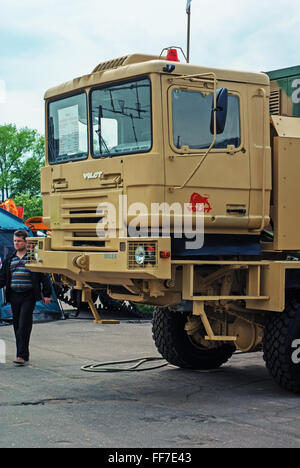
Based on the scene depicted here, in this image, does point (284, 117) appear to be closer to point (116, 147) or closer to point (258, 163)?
point (258, 163)

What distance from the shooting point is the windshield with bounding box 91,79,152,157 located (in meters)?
7.98

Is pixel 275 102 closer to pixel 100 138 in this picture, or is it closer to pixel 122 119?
pixel 122 119

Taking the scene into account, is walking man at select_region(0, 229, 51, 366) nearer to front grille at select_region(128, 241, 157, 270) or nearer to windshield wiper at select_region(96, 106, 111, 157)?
windshield wiper at select_region(96, 106, 111, 157)

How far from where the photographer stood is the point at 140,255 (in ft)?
25.3

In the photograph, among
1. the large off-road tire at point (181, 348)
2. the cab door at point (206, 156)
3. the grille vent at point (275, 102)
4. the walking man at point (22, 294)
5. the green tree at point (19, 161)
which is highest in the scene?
the green tree at point (19, 161)

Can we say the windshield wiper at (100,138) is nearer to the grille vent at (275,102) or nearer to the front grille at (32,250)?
the front grille at (32,250)

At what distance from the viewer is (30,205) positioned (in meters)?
63.0

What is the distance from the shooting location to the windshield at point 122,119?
26.2 ft

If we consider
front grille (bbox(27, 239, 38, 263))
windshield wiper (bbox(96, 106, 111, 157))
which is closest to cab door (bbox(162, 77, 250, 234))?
windshield wiper (bbox(96, 106, 111, 157))

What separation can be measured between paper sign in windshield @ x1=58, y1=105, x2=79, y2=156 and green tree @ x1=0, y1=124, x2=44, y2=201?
200 ft

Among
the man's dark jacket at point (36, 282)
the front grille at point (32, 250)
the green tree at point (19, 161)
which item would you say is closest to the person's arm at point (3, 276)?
the man's dark jacket at point (36, 282)

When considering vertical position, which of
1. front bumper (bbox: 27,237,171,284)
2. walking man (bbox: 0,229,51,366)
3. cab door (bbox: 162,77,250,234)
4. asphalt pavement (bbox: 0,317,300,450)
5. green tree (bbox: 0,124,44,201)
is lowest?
asphalt pavement (bbox: 0,317,300,450)

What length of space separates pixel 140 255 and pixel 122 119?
1.59 meters

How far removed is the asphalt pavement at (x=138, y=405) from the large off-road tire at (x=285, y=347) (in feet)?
0.71
